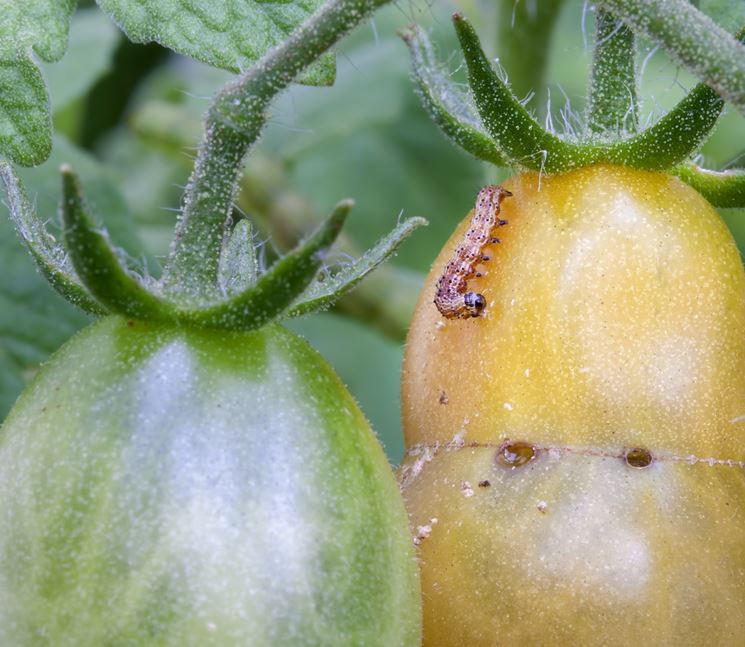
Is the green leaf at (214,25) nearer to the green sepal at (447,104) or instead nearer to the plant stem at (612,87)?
the green sepal at (447,104)

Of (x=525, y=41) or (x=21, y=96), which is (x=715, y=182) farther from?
(x=525, y=41)

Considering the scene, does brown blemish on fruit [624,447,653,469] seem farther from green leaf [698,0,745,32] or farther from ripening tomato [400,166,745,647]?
green leaf [698,0,745,32]

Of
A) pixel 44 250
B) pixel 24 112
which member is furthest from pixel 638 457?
pixel 24 112

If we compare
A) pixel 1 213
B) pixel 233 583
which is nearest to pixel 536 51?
pixel 1 213

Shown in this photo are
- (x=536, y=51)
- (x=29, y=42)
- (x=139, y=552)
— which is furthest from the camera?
(x=536, y=51)

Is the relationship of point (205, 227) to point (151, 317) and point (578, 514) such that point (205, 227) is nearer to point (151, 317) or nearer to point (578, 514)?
point (151, 317)
